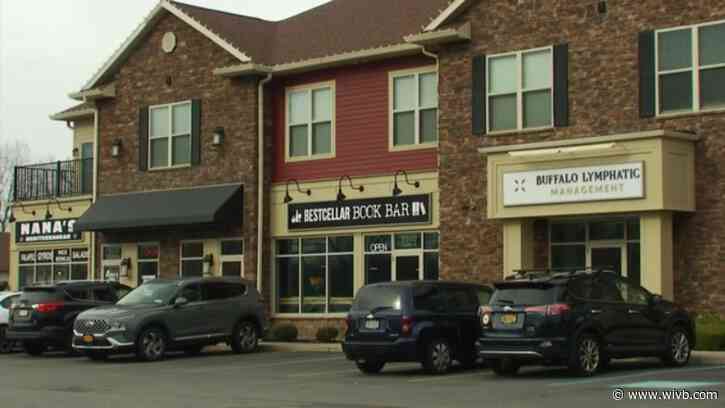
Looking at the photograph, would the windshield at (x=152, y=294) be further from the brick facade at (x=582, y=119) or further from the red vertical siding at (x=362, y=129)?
the red vertical siding at (x=362, y=129)

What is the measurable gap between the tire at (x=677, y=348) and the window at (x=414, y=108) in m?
10.6

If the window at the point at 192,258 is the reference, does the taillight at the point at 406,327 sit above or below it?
below

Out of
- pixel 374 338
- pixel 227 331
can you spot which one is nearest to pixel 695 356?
pixel 374 338

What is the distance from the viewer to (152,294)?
27750mm

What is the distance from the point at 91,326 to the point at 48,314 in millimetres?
2658

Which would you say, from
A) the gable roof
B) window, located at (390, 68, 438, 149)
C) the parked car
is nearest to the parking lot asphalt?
the parked car

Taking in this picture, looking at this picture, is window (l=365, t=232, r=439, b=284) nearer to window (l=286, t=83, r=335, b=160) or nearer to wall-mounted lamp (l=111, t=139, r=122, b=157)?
window (l=286, t=83, r=335, b=160)

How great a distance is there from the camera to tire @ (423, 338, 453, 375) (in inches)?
859

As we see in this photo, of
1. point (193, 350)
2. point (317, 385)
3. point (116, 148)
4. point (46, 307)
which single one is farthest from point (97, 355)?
point (116, 148)

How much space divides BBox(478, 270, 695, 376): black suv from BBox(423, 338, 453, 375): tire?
0.98 metres

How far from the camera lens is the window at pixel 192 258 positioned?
36062mm

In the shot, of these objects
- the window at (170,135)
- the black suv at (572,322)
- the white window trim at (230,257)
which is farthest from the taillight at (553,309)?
the window at (170,135)

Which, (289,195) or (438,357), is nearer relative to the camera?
(438,357)

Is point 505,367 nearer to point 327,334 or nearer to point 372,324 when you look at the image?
point 372,324
